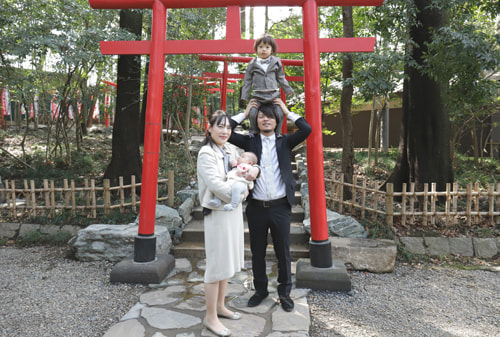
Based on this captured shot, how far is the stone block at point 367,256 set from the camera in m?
4.70

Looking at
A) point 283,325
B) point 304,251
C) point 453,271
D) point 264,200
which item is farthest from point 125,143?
point 453,271

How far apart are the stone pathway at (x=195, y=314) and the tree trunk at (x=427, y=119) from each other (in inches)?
161

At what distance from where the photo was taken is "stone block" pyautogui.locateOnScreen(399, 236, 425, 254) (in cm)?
532

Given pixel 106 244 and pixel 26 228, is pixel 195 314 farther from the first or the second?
pixel 26 228

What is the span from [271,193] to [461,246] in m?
3.91

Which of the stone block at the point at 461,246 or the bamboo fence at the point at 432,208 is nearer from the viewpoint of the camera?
the stone block at the point at 461,246

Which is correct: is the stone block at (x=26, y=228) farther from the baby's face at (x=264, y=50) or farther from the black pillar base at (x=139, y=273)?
the baby's face at (x=264, y=50)

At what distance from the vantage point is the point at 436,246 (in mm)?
5367

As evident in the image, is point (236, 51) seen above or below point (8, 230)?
above

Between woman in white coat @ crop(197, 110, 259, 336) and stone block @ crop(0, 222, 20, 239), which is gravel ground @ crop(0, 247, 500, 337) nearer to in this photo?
woman in white coat @ crop(197, 110, 259, 336)

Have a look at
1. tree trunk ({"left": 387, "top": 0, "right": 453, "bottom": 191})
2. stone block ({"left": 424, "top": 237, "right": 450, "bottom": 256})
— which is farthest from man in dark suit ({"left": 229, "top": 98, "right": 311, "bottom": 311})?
tree trunk ({"left": 387, "top": 0, "right": 453, "bottom": 191})

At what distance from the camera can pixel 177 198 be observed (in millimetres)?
6535

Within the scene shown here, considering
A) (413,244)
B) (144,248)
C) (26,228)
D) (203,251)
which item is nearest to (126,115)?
(26,228)

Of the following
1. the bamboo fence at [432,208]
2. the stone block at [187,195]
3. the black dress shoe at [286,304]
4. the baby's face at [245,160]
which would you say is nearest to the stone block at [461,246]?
the bamboo fence at [432,208]
